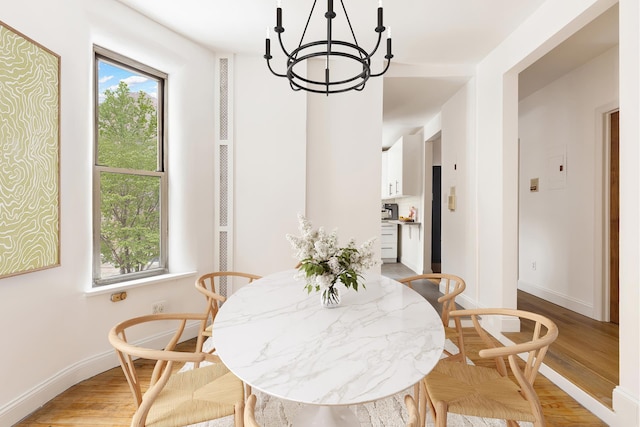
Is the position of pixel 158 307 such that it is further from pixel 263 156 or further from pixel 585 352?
pixel 585 352

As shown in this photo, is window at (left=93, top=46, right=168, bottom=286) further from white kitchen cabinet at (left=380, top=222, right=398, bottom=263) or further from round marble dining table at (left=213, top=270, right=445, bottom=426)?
white kitchen cabinet at (left=380, top=222, right=398, bottom=263)

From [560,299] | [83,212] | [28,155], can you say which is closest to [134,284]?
[83,212]

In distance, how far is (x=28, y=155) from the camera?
2074mm

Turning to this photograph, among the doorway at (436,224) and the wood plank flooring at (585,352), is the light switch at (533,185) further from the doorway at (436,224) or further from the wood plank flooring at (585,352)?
the doorway at (436,224)

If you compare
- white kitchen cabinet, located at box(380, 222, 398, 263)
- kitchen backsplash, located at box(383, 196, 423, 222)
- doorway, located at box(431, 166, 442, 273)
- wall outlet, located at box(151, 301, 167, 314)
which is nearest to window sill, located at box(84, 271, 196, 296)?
wall outlet, located at box(151, 301, 167, 314)

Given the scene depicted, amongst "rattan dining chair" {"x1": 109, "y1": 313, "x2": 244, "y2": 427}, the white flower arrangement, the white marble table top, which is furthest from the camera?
the white flower arrangement

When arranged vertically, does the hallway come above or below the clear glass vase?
below

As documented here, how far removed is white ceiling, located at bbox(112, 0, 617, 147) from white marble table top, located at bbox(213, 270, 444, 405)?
7.26 ft

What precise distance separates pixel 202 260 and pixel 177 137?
116 cm

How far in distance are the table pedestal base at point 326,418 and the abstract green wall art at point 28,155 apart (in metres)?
1.79

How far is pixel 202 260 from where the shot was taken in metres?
3.37

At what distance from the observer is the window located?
275cm

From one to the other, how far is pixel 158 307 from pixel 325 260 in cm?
208
